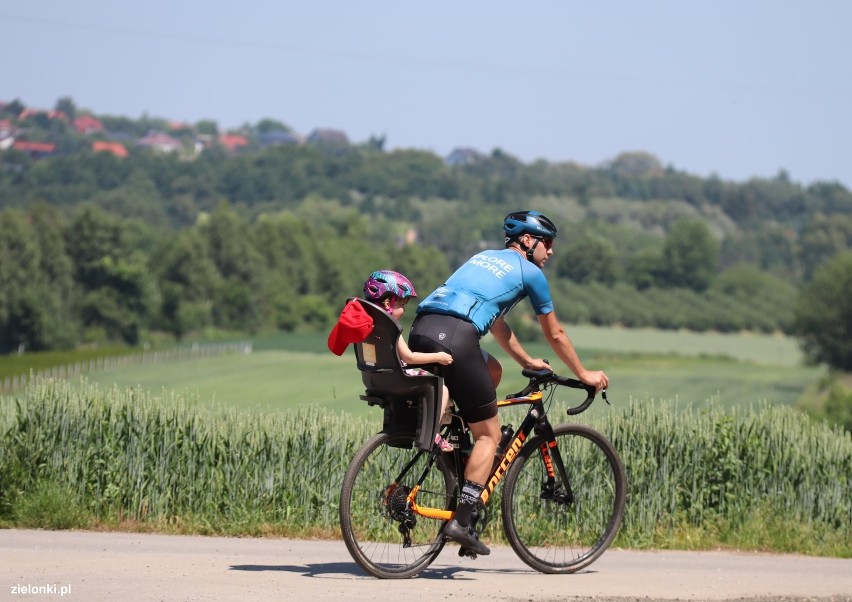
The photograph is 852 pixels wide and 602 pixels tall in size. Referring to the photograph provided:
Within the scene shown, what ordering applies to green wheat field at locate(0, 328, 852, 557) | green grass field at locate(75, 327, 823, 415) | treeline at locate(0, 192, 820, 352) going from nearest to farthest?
green wheat field at locate(0, 328, 852, 557)
green grass field at locate(75, 327, 823, 415)
treeline at locate(0, 192, 820, 352)

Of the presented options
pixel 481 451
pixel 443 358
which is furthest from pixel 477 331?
pixel 481 451

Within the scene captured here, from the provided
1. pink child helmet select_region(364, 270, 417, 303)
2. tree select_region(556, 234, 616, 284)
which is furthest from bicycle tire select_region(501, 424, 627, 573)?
tree select_region(556, 234, 616, 284)

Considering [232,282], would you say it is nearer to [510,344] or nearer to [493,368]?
[510,344]

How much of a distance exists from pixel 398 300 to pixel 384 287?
0.47 feet

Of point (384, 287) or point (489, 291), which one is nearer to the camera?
point (384, 287)

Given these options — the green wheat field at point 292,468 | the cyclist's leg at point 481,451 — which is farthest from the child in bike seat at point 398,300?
the green wheat field at point 292,468

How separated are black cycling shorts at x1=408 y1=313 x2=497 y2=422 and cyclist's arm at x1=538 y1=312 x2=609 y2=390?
40cm

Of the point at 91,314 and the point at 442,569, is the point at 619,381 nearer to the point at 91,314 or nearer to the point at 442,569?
the point at 91,314

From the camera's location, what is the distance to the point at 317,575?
Result: 27.2ft

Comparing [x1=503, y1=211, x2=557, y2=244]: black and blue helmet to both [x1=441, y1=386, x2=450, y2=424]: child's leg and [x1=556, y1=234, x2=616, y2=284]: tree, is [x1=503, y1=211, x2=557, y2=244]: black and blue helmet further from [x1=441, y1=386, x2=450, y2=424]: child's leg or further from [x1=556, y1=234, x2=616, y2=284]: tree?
[x1=556, y1=234, x2=616, y2=284]: tree

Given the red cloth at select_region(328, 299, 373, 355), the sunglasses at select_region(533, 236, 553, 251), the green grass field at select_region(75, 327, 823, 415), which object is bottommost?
the green grass field at select_region(75, 327, 823, 415)

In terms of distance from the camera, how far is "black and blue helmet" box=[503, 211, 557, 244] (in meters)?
8.70

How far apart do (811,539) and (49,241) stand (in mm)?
124310

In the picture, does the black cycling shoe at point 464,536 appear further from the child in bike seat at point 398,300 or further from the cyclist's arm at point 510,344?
the cyclist's arm at point 510,344
